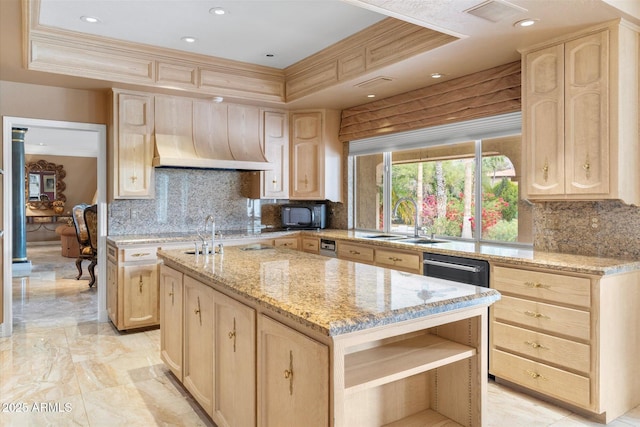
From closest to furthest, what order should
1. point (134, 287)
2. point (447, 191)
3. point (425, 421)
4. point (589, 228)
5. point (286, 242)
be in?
point (425, 421)
point (589, 228)
point (134, 287)
point (447, 191)
point (286, 242)

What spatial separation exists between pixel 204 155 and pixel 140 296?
1.53 m

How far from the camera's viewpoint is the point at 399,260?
3.76 metres

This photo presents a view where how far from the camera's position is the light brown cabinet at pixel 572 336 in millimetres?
2479

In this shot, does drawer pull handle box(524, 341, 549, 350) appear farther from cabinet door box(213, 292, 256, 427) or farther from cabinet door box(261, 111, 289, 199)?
cabinet door box(261, 111, 289, 199)

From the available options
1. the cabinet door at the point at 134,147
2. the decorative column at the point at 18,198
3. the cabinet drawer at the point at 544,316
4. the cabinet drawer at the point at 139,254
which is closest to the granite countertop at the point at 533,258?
the cabinet drawer at the point at 544,316

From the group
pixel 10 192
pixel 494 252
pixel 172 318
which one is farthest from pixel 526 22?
pixel 10 192

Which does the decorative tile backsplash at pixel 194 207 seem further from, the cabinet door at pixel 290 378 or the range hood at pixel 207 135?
the cabinet door at pixel 290 378

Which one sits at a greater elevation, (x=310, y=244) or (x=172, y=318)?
(x=310, y=244)

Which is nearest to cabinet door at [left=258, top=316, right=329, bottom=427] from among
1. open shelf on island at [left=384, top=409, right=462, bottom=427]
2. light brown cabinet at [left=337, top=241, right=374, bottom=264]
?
open shelf on island at [left=384, top=409, right=462, bottom=427]

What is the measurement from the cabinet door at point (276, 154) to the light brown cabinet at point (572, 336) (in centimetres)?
290

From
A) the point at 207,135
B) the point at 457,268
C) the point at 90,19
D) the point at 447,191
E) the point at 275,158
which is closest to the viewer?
the point at 457,268

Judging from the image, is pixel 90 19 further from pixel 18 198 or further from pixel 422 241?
pixel 18 198

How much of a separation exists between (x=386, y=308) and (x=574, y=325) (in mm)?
1622

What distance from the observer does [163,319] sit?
313 centimetres
